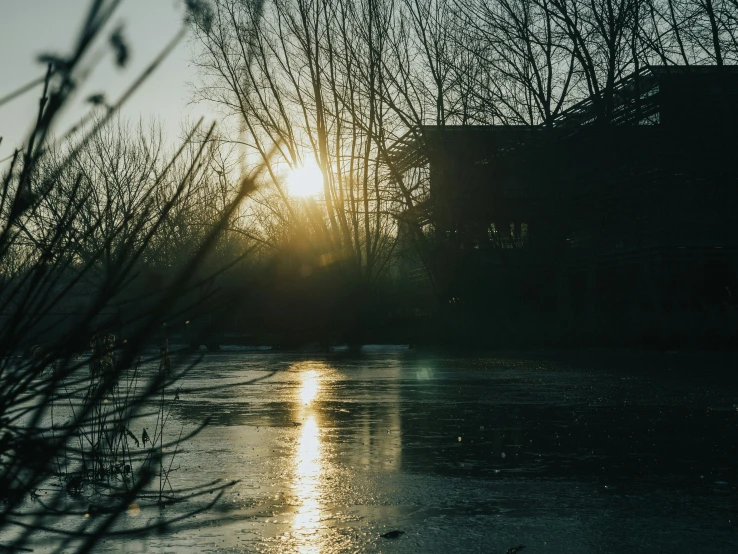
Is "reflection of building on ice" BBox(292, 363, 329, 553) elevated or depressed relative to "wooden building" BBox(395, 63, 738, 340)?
depressed

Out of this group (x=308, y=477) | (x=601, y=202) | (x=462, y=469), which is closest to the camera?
(x=308, y=477)

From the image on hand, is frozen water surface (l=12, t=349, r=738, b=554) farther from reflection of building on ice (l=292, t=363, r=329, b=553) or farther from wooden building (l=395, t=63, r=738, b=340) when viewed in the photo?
wooden building (l=395, t=63, r=738, b=340)

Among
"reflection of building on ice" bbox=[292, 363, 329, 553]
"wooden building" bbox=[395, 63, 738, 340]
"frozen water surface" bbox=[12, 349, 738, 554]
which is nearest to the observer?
"frozen water surface" bbox=[12, 349, 738, 554]

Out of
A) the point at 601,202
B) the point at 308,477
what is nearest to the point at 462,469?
the point at 308,477

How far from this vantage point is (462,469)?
25.2 ft

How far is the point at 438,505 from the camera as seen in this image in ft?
20.6

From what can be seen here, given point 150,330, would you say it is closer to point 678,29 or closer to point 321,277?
point 678,29

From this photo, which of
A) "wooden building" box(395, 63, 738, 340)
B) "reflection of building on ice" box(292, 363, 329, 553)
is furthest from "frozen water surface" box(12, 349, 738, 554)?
"wooden building" box(395, 63, 738, 340)

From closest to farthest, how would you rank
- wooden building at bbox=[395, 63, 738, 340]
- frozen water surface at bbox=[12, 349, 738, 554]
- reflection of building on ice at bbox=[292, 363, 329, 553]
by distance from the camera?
frozen water surface at bbox=[12, 349, 738, 554] → reflection of building on ice at bbox=[292, 363, 329, 553] → wooden building at bbox=[395, 63, 738, 340]

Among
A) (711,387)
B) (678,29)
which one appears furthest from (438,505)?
(678,29)

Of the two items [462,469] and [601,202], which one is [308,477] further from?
[601,202]

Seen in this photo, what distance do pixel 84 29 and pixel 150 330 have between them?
678 mm

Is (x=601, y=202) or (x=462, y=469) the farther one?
(x=601, y=202)

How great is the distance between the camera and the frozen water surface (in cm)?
542
